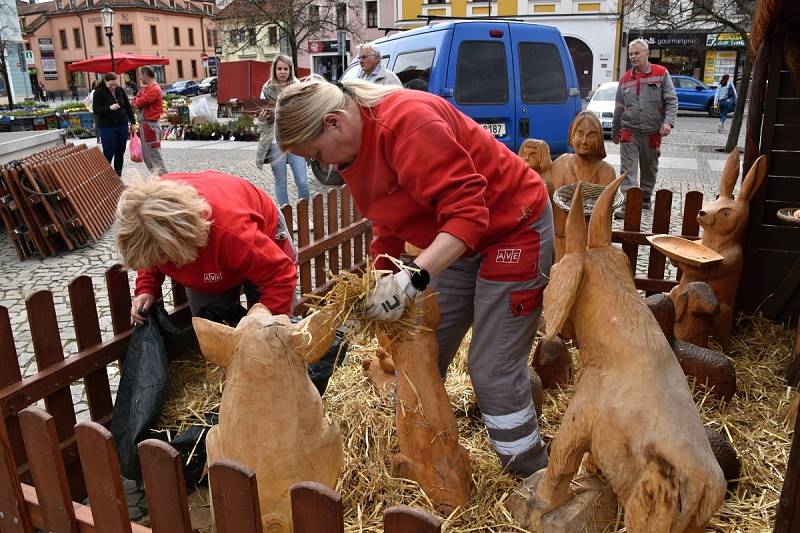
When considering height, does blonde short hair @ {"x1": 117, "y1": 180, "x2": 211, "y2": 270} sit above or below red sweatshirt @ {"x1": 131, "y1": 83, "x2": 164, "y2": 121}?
below

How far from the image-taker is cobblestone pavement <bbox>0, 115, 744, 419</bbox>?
15.9 feet

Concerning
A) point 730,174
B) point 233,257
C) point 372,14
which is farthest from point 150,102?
point 372,14

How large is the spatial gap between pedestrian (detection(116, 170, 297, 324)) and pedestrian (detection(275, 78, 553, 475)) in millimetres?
550

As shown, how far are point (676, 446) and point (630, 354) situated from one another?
27 cm

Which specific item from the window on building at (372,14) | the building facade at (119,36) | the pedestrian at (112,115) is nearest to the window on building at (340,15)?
the window on building at (372,14)

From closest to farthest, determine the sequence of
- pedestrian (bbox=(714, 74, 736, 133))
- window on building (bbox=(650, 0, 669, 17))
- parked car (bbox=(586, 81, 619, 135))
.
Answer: parked car (bbox=(586, 81, 619, 135))
window on building (bbox=(650, 0, 669, 17))
pedestrian (bbox=(714, 74, 736, 133))

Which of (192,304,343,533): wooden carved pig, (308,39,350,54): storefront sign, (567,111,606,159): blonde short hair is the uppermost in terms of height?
(308,39,350,54): storefront sign

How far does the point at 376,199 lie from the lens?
2.30m

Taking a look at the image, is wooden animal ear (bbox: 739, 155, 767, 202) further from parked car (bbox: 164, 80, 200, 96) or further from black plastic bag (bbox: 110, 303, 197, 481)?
parked car (bbox: 164, 80, 200, 96)

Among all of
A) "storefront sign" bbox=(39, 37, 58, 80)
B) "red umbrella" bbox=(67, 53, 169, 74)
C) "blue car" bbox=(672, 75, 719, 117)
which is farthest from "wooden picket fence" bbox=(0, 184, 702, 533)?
"storefront sign" bbox=(39, 37, 58, 80)

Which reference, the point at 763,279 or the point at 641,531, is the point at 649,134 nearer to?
the point at 763,279

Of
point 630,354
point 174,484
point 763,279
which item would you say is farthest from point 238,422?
point 763,279

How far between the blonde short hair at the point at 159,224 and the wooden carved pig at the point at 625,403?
1.48 metres

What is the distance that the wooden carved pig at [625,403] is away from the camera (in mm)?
1714
